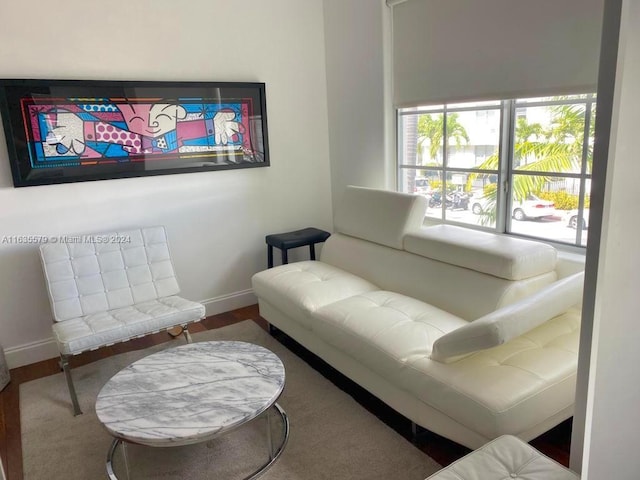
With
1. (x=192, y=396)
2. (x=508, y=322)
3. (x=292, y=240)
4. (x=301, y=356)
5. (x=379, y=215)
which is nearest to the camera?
(x=508, y=322)

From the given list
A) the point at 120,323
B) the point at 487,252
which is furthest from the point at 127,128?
the point at 487,252

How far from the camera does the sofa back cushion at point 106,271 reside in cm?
281

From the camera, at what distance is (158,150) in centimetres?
326

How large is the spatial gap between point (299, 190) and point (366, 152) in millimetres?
668

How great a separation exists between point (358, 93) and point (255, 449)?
269 cm

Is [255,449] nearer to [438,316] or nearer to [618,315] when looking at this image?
[438,316]

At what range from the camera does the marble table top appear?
1.72 metres

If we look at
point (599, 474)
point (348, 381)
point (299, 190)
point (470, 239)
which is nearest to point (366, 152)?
point (299, 190)

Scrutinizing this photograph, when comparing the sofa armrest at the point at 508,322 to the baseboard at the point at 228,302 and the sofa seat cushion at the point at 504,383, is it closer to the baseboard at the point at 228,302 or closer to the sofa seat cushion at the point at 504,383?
the sofa seat cushion at the point at 504,383

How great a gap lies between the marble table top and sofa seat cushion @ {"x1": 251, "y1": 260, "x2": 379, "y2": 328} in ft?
1.62

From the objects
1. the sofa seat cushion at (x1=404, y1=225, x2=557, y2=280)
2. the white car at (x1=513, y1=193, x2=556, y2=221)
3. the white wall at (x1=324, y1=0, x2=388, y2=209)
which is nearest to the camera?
the sofa seat cushion at (x1=404, y1=225, x2=557, y2=280)

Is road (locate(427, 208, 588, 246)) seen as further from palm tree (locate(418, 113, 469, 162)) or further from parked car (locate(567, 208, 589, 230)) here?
palm tree (locate(418, 113, 469, 162))

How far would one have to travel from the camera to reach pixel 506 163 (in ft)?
9.42

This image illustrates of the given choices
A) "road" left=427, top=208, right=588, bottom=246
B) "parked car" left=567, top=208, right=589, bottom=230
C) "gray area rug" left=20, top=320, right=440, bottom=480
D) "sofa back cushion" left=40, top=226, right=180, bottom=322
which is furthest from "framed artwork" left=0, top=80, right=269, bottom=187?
"parked car" left=567, top=208, right=589, bottom=230
